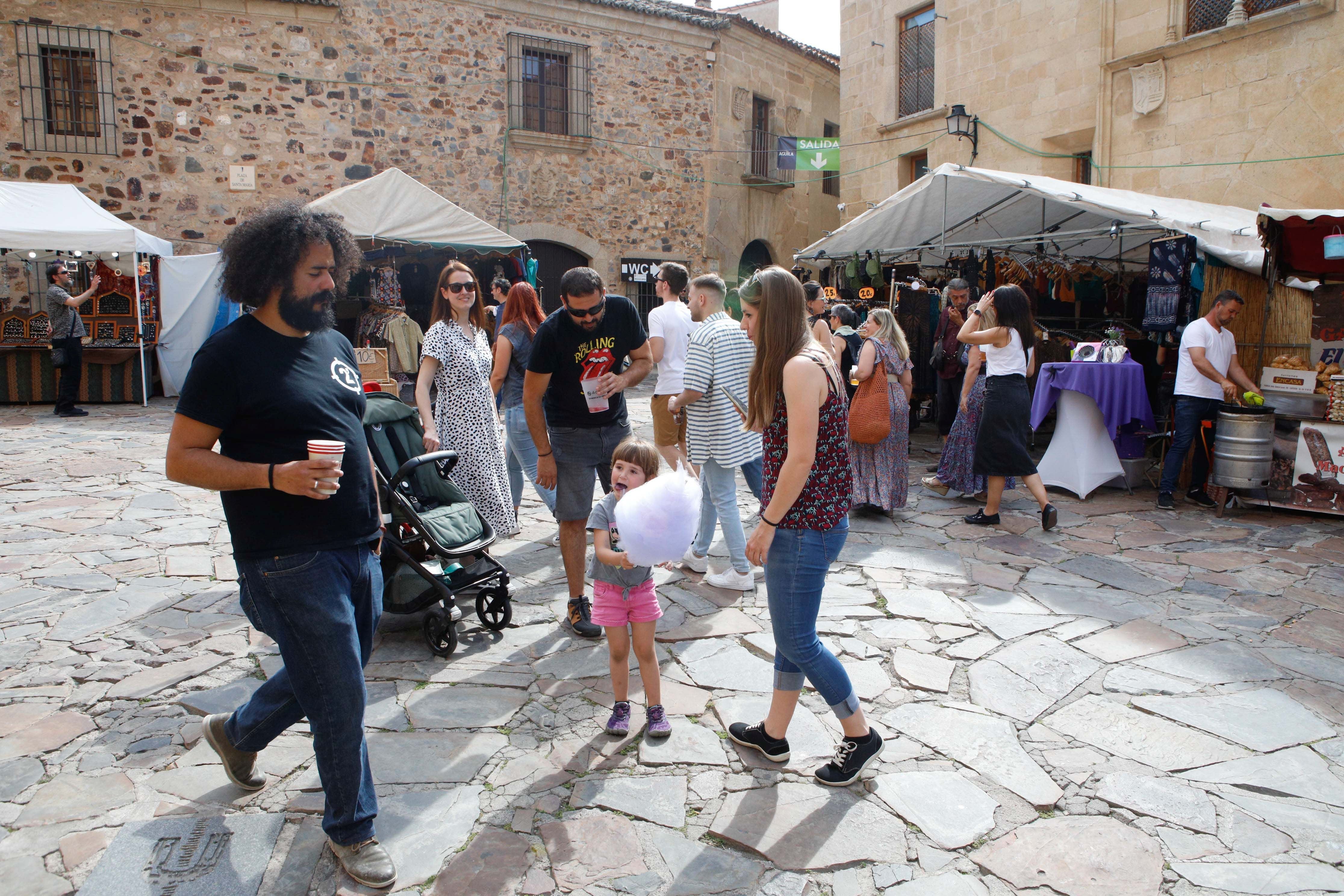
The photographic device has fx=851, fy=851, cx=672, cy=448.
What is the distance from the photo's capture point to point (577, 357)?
13.7ft

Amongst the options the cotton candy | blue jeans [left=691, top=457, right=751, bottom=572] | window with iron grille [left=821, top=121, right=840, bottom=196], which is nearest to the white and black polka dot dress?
blue jeans [left=691, top=457, right=751, bottom=572]

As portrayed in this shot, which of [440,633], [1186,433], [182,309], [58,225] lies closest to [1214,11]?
[1186,433]

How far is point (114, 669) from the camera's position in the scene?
13.0 feet

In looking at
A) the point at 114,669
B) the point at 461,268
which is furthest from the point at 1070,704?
the point at 114,669

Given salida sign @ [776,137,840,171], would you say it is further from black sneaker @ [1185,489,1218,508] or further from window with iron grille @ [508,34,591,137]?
black sneaker @ [1185,489,1218,508]

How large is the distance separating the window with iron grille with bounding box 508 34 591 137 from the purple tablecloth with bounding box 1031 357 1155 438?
12.5 metres

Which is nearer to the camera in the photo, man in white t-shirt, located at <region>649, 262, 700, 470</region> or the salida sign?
man in white t-shirt, located at <region>649, 262, 700, 470</region>

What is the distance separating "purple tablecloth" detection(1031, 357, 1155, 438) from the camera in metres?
7.65

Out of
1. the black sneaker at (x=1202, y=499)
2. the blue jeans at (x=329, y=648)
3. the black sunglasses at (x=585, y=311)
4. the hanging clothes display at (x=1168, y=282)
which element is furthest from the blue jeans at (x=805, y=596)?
the hanging clothes display at (x=1168, y=282)

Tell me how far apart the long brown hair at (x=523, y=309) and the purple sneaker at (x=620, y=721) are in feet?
9.40

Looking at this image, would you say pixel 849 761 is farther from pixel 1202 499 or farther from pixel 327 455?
pixel 1202 499

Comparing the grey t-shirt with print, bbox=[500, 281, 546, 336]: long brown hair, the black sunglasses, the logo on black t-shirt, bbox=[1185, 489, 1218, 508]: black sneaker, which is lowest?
bbox=[1185, 489, 1218, 508]: black sneaker

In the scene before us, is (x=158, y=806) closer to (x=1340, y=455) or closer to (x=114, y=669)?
(x=114, y=669)

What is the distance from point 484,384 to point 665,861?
3.26m
